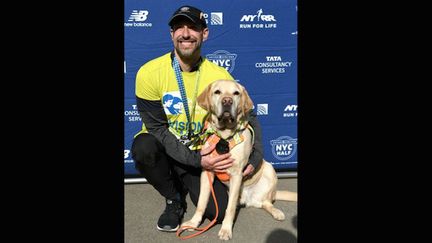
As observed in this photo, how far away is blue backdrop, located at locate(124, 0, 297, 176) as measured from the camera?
3307mm

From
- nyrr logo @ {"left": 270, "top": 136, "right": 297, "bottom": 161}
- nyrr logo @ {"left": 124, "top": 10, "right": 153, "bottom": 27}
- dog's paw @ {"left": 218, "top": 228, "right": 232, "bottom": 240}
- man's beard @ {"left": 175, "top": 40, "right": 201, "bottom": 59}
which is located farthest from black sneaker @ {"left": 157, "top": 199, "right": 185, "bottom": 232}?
nyrr logo @ {"left": 124, "top": 10, "right": 153, "bottom": 27}

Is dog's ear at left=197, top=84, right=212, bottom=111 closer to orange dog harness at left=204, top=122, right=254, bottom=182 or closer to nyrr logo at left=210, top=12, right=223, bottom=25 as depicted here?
orange dog harness at left=204, top=122, right=254, bottom=182

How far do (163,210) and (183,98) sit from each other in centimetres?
105

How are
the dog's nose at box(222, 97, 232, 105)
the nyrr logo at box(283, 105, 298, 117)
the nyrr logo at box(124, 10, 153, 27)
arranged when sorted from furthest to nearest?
the nyrr logo at box(283, 105, 298, 117)
the nyrr logo at box(124, 10, 153, 27)
the dog's nose at box(222, 97, 232, 105)

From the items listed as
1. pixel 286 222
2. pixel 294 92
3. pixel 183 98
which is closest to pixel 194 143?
pixel 183 98

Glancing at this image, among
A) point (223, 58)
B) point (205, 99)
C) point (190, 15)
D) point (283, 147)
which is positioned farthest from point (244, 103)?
point (283, 147)

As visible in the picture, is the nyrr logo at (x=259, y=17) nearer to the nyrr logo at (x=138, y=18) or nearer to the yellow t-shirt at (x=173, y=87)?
the yellow t-shirt at (x=173, y=87)

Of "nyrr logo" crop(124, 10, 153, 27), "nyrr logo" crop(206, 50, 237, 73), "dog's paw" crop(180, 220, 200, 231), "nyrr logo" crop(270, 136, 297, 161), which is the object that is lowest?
"dog's paw" crop(180, 220, 200, 231)

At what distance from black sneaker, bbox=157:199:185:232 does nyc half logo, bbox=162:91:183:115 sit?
742 millimetres

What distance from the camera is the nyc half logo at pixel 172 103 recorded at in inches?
109

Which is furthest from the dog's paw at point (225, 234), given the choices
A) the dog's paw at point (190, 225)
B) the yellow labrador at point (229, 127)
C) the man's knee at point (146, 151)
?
the man's knee at point (146, 151)

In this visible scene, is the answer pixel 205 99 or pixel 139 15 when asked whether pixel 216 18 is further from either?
pixel 205 99

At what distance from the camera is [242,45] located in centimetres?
345

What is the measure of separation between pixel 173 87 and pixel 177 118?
263mm
